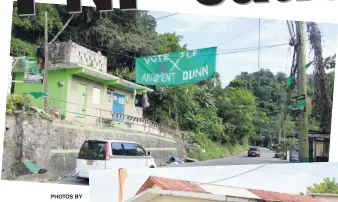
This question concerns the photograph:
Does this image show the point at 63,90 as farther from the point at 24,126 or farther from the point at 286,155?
the point at 286,155

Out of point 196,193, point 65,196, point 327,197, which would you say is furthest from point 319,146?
point 65,196

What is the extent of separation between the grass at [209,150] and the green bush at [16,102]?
6.37 feet

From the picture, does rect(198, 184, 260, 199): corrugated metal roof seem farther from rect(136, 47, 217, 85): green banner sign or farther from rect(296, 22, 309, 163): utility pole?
rect(296, 22, 309, 163): utility pole

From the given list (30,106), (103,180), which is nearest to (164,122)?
(30,106)

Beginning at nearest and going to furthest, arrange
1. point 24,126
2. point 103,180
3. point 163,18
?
point 103,180 → point 24,126 → point 163,18

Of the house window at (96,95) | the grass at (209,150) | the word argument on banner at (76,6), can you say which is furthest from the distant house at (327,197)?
the word argument on banner at (76,6)

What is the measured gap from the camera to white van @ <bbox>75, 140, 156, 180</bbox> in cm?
445

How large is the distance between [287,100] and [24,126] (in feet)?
10.8

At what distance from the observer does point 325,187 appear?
11.5ft

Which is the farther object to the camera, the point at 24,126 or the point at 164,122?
the point at 164,122

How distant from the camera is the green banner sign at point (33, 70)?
4.55 meters

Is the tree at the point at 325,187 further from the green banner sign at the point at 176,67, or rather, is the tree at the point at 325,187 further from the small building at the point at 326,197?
the green banner sign at the point at 176,67

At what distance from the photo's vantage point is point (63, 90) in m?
4.61

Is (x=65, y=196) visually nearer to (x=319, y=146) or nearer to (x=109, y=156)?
(x=109, y=156)
